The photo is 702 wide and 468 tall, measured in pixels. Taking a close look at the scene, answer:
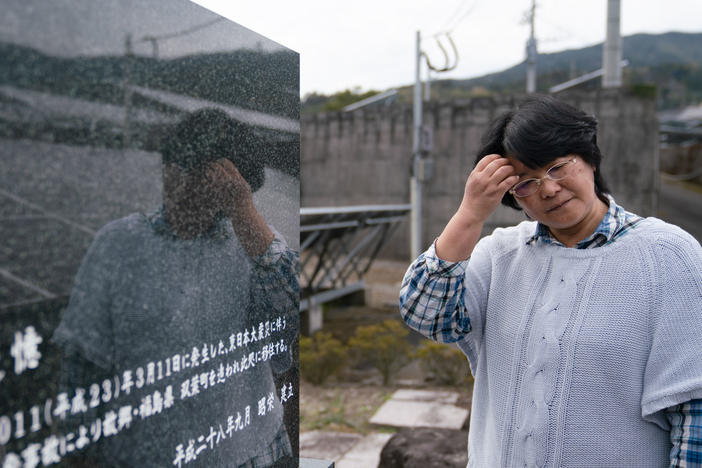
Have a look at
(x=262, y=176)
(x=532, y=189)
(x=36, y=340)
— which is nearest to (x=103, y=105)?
(x=36, y=340)

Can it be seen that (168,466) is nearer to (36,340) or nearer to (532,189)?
(36,340)

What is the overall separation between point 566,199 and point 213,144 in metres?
0.82

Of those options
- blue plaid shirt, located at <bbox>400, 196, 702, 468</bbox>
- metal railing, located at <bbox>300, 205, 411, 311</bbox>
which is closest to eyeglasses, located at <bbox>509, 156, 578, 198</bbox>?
blue plaid shirt, located at <bbox>400, 196, 702, 468</bbox>

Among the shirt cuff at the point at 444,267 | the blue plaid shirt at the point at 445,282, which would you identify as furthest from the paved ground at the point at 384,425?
the shirt cuff at the point at 444,267

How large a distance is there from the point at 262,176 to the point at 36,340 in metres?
0.78

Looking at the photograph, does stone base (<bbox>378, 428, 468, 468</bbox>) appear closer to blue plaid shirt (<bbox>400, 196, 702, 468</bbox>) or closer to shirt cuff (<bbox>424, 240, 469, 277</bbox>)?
blue plaid shirt (<bbox>400, 196, 702, 468</bbox>)

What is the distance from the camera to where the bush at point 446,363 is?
211 inches

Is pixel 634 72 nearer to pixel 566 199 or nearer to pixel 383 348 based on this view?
pixel 383 348

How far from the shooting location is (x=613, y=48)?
12664 millimetres

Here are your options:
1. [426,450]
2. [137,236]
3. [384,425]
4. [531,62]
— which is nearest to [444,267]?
[137,236]

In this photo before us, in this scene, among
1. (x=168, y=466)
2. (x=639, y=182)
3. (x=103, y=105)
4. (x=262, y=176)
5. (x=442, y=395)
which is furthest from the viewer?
(x=639, y=182)

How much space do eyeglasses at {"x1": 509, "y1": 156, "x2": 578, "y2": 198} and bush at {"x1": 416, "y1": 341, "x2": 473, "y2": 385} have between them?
4.01 metres

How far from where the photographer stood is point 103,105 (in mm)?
1076

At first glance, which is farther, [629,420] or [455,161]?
[455,161]
